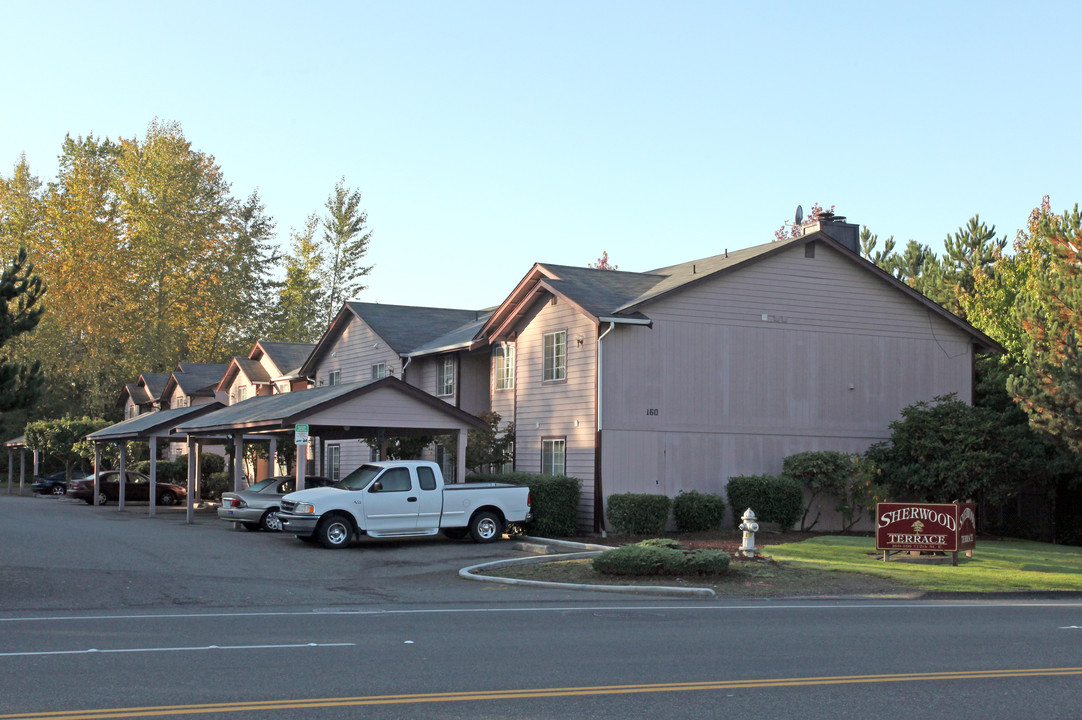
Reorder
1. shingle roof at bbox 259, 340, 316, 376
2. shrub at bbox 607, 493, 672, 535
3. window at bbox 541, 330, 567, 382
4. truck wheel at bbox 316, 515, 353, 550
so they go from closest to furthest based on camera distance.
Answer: truck wheel at bbox 316, 515, 353, 550 → shrub at bbox 607, 493, 672, 535 → window at bbox 541, 330, 567, 382 → shingle roof at bbox 259, 340, 316, 376

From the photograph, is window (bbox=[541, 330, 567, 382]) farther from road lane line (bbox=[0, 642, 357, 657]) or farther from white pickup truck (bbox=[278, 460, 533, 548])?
road lane line (bbox=[0, 642, 357, 657])

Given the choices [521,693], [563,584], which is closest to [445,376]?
[563,584]

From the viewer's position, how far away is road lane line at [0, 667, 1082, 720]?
7.79 meters

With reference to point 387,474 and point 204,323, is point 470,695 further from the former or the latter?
point 204,323

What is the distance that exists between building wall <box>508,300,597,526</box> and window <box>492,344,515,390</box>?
0.44 m

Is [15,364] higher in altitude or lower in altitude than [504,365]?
lower

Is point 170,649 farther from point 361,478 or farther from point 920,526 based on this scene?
point 920,526

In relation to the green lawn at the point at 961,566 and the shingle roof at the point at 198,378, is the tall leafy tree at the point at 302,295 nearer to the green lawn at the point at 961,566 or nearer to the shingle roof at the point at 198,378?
the shingle roof at the point at 198,378

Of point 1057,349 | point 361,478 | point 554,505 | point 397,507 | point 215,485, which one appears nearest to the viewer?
point 397,507

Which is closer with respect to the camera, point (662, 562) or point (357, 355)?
point (662, 562)

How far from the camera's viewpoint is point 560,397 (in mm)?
28953

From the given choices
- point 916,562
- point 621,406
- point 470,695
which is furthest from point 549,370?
point 470,695

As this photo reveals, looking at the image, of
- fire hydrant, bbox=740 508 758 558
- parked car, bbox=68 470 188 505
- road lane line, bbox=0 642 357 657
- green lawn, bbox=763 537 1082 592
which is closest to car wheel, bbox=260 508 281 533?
green lawn, bbox=763 537 1082 592

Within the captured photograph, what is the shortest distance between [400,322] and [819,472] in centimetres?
1647
